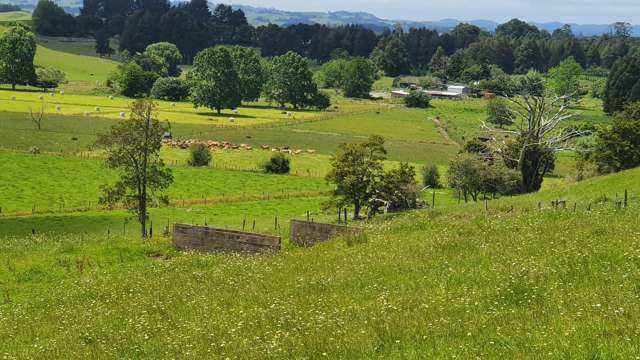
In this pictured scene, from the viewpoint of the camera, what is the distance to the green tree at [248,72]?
163625 millimetres

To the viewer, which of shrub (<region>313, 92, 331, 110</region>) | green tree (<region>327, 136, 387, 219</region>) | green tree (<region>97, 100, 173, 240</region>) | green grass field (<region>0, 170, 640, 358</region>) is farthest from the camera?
shrub (<region>313, 92, 331, 110</region>)

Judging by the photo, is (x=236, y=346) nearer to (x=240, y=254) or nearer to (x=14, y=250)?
(x=240, y=254)

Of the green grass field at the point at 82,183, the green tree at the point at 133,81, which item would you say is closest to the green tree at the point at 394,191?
the green grass field at the point at 82,183

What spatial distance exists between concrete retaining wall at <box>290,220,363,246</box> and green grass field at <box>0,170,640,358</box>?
6.07 ft

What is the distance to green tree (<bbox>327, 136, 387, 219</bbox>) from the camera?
49344 mm

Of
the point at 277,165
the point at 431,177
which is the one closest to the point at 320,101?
the point at 277,165

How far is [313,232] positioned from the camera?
32625mm

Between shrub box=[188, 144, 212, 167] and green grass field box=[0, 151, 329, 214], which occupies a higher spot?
shrub box=[188, 144, 212, 167]

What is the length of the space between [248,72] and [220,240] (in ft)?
444

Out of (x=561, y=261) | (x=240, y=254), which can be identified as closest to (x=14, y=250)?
(x=240, y=254)

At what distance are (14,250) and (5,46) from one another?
14653 cm

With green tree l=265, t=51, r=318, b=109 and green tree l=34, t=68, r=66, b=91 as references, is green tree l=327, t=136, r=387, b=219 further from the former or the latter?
green tree l=34, t=68, r=66, b=91

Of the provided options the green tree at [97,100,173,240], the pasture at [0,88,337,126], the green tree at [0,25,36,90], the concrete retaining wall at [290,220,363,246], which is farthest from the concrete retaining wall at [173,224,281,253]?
the green tree at [0,25,36,90]

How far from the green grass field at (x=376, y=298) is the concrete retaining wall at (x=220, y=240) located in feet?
8.19
